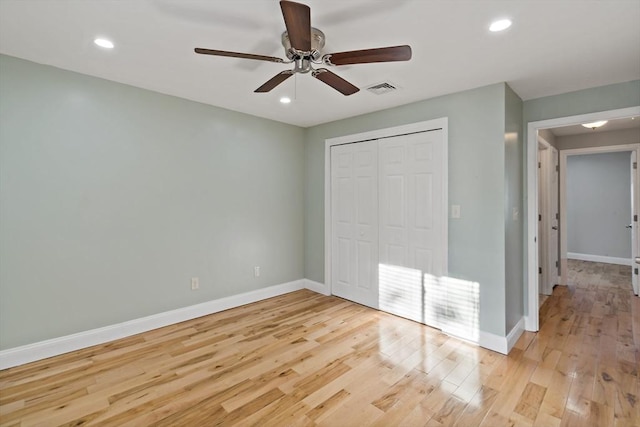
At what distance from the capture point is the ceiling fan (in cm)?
144

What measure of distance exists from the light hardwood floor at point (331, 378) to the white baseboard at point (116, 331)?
76 millimetres

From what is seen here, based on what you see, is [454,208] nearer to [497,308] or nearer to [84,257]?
[497,308]

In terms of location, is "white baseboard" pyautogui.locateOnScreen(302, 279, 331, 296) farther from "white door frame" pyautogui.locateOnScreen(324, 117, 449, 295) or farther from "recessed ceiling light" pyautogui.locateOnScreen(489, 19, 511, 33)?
"recessed ceiling light" pyautogui.locateOnScreen(489, 19, 511, 33)

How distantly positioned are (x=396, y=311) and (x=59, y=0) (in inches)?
155

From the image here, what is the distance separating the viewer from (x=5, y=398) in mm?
2102

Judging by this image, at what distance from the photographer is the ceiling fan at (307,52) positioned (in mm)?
1437

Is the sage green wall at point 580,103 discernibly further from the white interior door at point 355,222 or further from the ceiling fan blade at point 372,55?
the ceiling fan blade at point 372,55

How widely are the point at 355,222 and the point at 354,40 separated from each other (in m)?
2.41

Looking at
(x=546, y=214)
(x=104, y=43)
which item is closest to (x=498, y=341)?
(x=546, y=214)

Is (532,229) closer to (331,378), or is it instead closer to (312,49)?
(331,378)

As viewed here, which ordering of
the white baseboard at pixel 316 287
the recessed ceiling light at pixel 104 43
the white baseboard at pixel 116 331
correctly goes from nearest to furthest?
the recessed ceiling light at pixel 104 43 < the white baseboard at pixel 116 331 < the white baseboard at pixel 316 287

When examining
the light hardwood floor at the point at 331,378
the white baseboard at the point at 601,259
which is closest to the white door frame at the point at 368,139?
the light hardwood floor at the point at 331,378

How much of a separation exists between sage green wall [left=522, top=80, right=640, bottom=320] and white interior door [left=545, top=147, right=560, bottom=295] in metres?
1.81

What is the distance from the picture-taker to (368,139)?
3.89 m
